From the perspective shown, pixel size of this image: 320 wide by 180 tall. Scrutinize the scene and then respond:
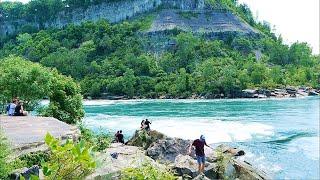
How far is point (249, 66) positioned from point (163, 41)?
37295mm

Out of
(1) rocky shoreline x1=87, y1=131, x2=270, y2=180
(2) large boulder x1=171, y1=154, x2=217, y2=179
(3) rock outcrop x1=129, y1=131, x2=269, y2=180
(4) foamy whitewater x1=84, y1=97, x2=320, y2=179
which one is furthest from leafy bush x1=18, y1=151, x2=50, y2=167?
(4) foamy whitewater x1=84, y1=97, x2=320, y2=179

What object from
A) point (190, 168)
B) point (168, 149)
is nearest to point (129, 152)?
point (168, 149)

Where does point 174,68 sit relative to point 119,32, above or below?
below

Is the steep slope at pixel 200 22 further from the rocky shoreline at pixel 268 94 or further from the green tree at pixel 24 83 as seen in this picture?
the green tree at pixel 24 83

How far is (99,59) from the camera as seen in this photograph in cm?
15112

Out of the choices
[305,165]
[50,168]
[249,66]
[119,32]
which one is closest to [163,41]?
[119,32]

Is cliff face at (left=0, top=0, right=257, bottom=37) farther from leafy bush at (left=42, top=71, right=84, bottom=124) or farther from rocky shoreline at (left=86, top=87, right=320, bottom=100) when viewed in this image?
leafy bush at (left=42, top=71, right=84, bottom=124)

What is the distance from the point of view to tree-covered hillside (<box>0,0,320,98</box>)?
121 m

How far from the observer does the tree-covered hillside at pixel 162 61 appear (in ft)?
396

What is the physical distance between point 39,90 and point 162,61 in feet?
370

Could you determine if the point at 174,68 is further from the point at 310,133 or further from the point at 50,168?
the point at 50,168

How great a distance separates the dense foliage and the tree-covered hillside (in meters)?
76.2

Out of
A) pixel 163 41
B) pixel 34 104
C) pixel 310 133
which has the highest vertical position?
pixel 163 41

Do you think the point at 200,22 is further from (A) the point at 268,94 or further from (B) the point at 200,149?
(B) the point at 200,149
